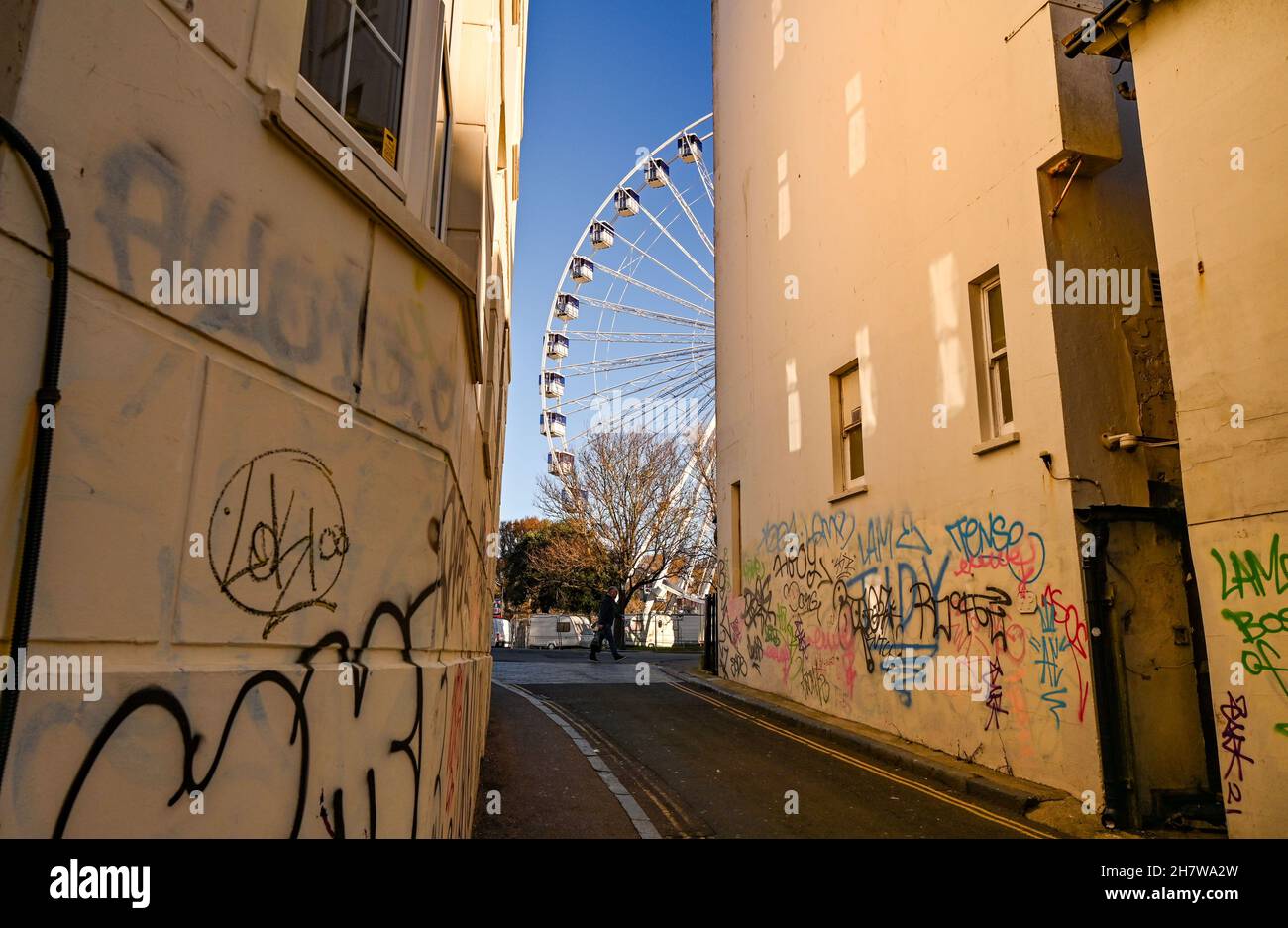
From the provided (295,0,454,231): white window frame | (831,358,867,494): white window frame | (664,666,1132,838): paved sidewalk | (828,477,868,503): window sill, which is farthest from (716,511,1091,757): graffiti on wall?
(295,0,454,231): white window frame

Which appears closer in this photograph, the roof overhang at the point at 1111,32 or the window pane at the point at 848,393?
the roof overhang at the point at 1111,32

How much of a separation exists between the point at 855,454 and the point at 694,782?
5744 mm

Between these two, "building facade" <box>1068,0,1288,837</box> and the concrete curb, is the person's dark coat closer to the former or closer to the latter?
the concrete curb

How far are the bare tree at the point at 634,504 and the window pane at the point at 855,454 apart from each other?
75.0 feet

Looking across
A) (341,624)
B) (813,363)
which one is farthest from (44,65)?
(813,363)

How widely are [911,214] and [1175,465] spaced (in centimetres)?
430

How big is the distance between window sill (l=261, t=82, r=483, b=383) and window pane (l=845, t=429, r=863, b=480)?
8389 millimetres

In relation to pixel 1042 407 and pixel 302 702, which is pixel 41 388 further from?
pixel 1042 407

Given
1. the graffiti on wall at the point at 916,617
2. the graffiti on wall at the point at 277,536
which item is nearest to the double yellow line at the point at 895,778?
the graffiti on wall at the point at 916,617

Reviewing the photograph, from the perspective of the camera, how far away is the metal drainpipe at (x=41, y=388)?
1.71 m

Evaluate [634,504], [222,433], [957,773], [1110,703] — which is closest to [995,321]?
[1110,703]

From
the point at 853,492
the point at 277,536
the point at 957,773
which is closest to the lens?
the point at 277,536

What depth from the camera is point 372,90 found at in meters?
3.81

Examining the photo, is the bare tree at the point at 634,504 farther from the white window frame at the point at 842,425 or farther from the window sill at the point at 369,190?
the window sill at the point at 369,190
